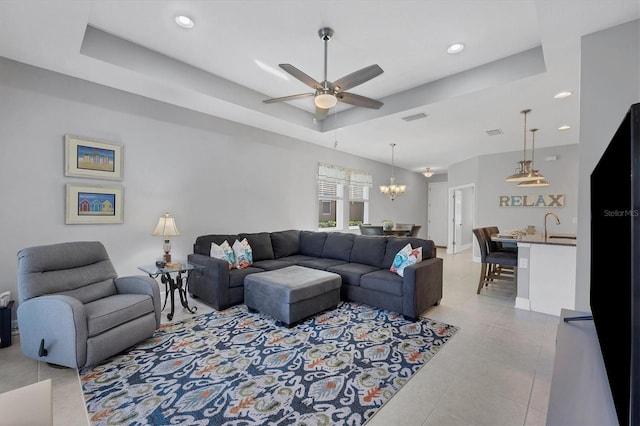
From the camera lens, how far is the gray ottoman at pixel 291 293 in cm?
298

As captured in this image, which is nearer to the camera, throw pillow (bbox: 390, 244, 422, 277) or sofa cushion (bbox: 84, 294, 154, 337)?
sofa cushion (bbox: 84, 294, 154, 337)

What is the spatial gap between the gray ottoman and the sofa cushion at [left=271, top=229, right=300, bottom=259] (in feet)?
3.78

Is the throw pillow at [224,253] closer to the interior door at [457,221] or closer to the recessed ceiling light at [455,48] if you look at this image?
the recessed ceiling light at [455,48]

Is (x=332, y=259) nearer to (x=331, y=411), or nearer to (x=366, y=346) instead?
(x=366, y=346)

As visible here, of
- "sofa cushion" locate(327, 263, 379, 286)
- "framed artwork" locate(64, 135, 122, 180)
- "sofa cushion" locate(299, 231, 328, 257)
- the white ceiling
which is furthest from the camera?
"sofa cushion" locate(299, 231, 328, 257)

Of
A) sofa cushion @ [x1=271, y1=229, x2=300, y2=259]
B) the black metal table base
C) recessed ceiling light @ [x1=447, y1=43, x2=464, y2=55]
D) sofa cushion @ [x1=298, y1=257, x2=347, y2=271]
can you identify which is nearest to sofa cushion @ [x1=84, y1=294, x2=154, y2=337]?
the black metal table base

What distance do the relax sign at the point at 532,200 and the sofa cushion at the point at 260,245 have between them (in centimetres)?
580

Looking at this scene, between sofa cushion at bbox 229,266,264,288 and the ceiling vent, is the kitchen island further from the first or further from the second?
sofa cushion at bbox 229,266,264,288

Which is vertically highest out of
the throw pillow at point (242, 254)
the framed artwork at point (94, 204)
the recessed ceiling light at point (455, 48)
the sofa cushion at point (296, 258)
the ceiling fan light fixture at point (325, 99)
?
the recessed ceiling light at point (455, 48)

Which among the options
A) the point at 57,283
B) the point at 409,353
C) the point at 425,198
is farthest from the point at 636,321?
the point at 425,198

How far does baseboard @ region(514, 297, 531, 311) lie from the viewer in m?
3.61

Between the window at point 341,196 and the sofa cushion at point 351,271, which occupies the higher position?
the window at point 341,196

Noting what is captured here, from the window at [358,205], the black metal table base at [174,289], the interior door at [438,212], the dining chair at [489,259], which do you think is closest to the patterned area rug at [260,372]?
the black metal table base at [174,289]

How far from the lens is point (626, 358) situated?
26.5 inches
